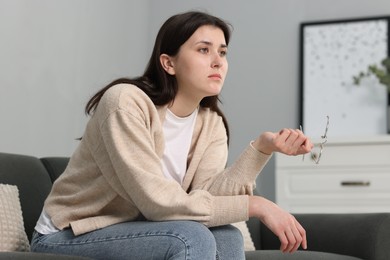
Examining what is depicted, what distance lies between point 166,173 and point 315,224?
87 cm

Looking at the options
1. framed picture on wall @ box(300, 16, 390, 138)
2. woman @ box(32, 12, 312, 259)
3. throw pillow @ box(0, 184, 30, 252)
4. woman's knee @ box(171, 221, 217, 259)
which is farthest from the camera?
framed picture on wall @ box(300, 16, 390, 138)

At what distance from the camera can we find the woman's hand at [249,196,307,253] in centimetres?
169

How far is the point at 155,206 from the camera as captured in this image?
1653 mm

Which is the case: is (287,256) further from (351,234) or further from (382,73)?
(382,73)

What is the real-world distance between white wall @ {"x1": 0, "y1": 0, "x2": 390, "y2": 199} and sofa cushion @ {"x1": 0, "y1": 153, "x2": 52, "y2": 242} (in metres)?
0.89

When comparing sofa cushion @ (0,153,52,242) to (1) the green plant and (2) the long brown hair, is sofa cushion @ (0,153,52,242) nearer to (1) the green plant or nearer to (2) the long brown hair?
(2) the long brown hair

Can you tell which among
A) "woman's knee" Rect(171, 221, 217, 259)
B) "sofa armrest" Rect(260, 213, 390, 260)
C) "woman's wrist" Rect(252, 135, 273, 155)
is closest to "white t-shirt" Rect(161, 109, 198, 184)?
"woman's wrist" Rect(252, 135, 273, 155)

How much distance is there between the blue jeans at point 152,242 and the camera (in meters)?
Answer: 1.55

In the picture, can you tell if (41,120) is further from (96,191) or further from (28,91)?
(96,191)

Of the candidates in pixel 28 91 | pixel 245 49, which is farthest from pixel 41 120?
pixel 245 49

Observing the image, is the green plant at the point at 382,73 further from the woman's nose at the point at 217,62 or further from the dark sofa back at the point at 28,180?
the woman's nose at the point at 217,62

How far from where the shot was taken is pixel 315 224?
2604 millimetres

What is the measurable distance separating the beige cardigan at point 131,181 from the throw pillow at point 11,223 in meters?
0.30

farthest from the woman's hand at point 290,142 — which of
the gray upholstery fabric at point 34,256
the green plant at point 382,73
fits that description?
the green plant at point 382,73
